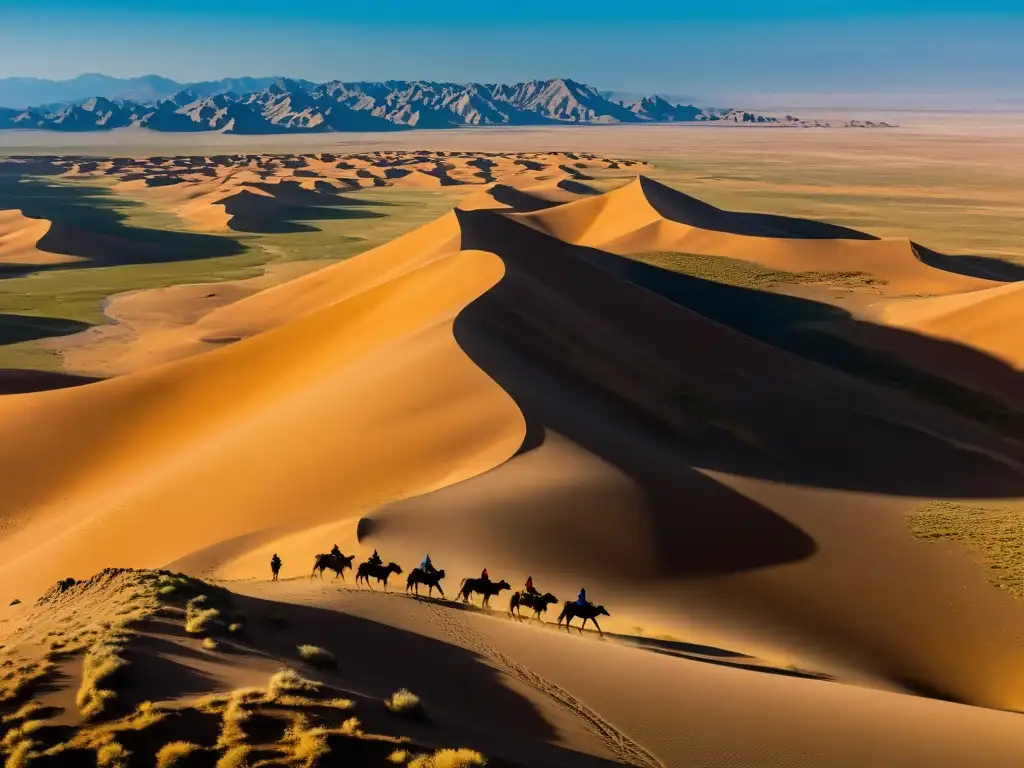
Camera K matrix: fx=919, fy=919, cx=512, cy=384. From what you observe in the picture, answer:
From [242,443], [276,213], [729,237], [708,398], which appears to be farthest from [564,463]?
[276,213]

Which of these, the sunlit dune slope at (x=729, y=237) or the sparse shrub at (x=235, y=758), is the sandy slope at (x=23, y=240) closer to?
the sunlit dune slope at (x=729, y=237)

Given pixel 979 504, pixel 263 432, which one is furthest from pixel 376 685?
pixel 979 504

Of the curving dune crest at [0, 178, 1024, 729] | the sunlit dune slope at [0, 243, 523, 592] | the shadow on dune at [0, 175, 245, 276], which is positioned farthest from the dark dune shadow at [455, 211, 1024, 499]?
the shadow on dune at [0, 175, 245, 276]

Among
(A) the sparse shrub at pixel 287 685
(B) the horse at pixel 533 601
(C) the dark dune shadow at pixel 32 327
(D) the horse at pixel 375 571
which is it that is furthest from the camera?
(C) the dark dune shadow at pixel 32 327

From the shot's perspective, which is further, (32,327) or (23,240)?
(23,240)

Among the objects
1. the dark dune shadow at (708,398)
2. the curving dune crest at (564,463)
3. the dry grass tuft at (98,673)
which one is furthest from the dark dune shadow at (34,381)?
the dry grass tuft at (98,673)

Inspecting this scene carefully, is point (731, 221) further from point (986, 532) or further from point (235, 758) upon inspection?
point (235, 758)

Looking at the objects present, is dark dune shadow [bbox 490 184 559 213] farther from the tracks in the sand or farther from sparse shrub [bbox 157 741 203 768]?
sparse shrub [bbox 157 741 203 768]
